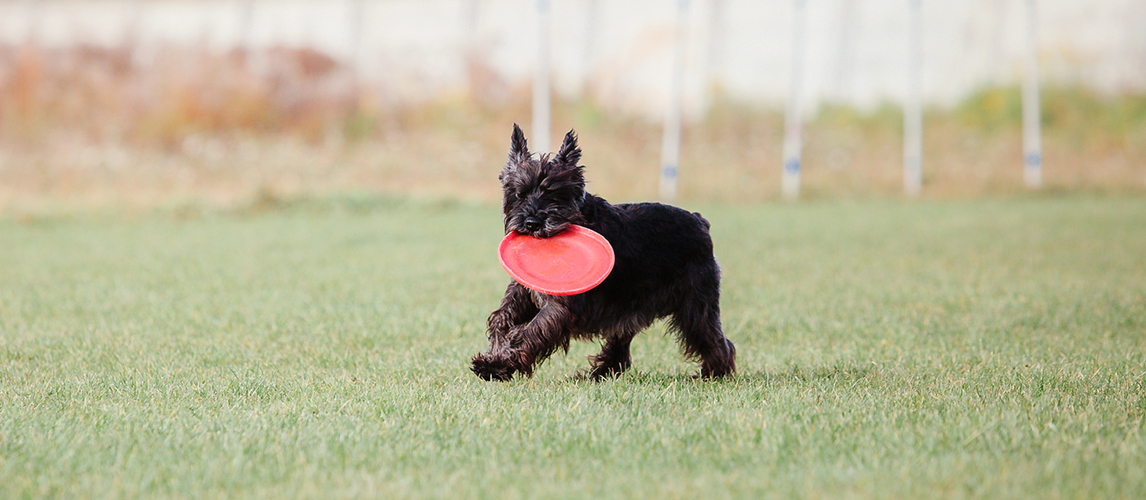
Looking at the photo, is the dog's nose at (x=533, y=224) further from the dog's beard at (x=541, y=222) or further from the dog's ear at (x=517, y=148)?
the dog's ear at (x=517, y=148)

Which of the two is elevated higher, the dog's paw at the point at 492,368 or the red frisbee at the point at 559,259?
the red frisbee at the point at 559,259

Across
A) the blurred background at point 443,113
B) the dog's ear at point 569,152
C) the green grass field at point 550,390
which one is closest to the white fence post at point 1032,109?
the blurred background at point 443,113

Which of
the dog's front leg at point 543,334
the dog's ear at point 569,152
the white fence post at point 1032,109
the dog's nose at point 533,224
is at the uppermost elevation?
the white fence post at point 1032,109

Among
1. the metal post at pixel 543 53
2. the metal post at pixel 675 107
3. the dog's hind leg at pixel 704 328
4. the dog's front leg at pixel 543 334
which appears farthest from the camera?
the metal post at pixel 675 107

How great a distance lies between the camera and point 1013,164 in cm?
3247

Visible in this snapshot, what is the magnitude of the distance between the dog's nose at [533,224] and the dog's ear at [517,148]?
13.7 inches

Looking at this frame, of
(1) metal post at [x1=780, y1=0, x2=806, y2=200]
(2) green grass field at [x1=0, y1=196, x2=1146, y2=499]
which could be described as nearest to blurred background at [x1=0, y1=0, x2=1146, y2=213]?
(1) metal post at [x1=780, y1=0, x2=806, y2=200]

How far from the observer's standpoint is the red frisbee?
4590mm

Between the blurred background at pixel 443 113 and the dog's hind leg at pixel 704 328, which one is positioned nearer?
the dog's hind leg at pixel 704 328

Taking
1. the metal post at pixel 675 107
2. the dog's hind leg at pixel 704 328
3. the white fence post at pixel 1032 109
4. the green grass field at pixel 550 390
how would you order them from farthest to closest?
the white fence post at pixel 1032 109
the metal post at pixel 675 107
the dog's hind leg at pixel 704 328
the green grass field at pixel 550 390

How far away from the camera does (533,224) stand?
180 inches

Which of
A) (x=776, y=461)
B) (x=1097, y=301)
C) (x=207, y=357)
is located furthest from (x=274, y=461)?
(x=1097, y=301)

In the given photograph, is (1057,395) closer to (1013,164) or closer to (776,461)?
(776,461)

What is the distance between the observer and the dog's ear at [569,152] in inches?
186
